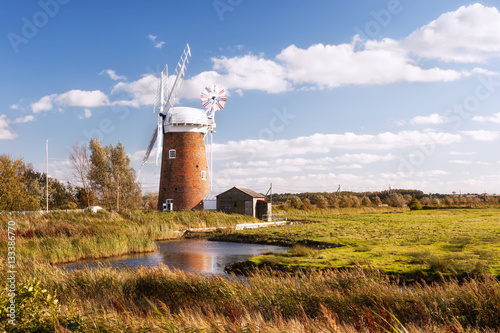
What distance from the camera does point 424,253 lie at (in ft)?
58.3

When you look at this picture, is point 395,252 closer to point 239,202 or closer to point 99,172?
→ point 239,202

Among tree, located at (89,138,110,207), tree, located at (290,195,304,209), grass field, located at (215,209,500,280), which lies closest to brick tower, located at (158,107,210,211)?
grass field, located at (215,209,500,280)

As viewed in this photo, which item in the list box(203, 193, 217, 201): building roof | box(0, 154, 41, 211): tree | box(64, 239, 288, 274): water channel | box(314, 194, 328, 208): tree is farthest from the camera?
box(314, 194, 328, 208): tree

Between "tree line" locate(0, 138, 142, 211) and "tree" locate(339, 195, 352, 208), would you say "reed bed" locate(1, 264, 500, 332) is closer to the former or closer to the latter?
"tree line" locate(0, 138, 142, 211)

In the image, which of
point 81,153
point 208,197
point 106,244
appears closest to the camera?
point 106,244

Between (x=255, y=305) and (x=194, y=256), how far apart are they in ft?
50.0

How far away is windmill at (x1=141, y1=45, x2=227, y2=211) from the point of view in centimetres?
4338

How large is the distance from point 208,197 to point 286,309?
36603mm

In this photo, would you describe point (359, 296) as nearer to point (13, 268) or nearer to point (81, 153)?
point (13, 268)

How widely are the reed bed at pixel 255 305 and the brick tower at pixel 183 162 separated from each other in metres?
31.6

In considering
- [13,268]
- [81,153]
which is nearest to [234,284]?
[13,268]

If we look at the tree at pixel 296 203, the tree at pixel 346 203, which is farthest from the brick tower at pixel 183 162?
the tree at pixel 346 203

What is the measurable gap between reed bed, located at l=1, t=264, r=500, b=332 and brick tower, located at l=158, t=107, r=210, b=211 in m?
31.6

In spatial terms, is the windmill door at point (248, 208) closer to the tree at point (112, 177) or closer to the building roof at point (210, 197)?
the building roof at point (210, 197)
